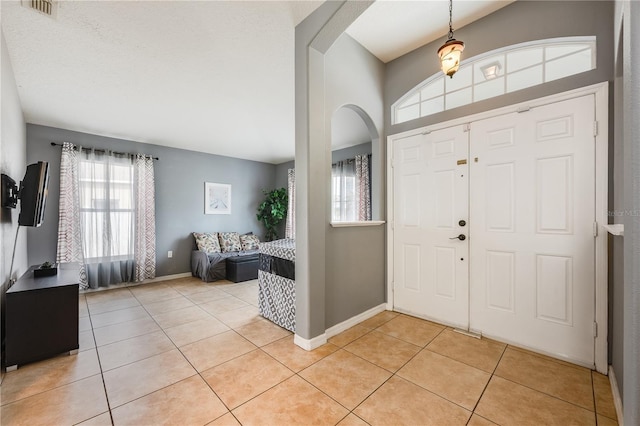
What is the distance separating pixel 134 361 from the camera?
2088mm

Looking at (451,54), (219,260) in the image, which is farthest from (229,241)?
(451,54)

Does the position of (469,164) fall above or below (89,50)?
below

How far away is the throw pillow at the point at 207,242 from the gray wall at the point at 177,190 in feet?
0.70

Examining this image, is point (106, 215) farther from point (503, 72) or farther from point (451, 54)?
point (503, 72)

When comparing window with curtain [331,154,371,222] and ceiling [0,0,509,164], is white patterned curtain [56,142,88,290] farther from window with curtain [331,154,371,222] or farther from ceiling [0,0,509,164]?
window with curtain [331,154,371,222]

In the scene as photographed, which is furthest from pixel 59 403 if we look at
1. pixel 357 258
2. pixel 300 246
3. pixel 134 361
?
pixel 357 258

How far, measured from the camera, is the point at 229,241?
5668 mm

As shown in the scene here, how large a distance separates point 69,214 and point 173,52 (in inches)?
133

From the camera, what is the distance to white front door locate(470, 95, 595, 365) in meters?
1.97

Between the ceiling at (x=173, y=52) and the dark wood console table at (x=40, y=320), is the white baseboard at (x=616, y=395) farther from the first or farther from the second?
the dark wood console table at (x=40, y=320)

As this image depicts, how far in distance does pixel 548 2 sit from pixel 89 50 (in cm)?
396

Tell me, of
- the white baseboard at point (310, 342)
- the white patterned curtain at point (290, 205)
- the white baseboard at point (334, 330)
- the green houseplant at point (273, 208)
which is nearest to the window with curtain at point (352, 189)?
the white patterned curtain at point (290, 205)

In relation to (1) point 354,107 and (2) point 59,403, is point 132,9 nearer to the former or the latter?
(1) point 354,107

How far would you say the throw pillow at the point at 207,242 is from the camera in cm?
521
